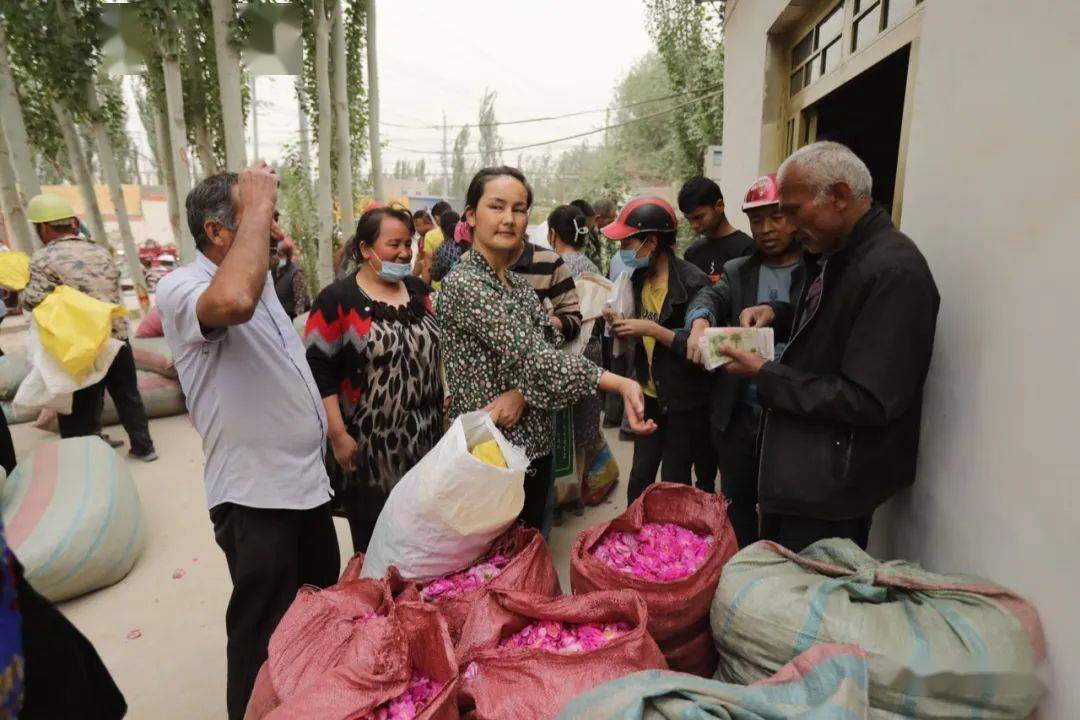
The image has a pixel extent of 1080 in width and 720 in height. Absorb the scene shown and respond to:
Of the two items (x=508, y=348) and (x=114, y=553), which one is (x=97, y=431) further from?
(x=508, y=348)

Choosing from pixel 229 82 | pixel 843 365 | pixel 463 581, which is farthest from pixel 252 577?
pixel 229 82

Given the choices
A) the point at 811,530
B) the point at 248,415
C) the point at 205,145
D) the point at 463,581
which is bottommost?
the point at 463,581

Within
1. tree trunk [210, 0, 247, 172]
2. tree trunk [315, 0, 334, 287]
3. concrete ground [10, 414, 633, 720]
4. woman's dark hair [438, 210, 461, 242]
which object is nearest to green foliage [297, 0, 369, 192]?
tree trunk [315, 0, 334, 287]

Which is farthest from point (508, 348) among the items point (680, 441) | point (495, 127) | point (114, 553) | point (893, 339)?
point (495, 127)

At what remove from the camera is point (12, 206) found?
708 cm

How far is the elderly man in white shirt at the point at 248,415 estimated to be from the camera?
5.18 feet

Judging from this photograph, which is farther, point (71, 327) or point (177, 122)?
point (177, 122)

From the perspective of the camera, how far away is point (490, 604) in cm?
154

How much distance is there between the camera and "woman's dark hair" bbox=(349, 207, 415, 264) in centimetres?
223

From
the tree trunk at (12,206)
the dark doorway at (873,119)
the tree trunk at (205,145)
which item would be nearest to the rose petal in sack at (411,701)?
the dark doorway at (873,119)

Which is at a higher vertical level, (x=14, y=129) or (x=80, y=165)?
(x=14, y=129)

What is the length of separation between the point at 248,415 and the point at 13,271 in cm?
430

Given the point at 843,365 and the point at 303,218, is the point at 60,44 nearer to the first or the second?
the point at 303,218

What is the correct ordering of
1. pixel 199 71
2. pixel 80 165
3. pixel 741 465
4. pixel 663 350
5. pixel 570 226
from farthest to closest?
pixel 199 71 < pixel 80 165 < pixel 570 226 < pixel 663 350 < pixel 741 465
